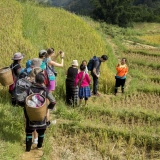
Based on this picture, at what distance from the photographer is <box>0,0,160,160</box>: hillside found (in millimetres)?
5238

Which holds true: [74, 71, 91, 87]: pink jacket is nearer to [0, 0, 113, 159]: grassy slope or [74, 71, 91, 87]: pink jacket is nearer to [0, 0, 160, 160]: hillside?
[0, 0, 160, 160]: hillside

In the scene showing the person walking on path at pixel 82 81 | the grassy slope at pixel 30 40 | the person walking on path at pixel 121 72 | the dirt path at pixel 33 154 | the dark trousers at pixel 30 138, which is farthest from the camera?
the person walking on path at pixel 121 72

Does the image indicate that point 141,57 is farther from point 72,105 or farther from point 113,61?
point 72,105

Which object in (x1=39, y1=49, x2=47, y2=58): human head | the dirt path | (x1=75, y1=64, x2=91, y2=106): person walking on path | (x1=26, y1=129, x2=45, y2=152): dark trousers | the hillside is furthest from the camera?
(x1=75, y1=64, x2=91, y2=106): person walking on path

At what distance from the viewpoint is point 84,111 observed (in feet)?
22.4

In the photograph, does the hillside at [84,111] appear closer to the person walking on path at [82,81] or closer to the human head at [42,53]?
the person walking on path at [82,81]

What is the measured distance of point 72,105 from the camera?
6984 mm

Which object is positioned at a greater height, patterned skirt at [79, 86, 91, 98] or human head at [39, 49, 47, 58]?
human head at [39, 49, 47, 58]

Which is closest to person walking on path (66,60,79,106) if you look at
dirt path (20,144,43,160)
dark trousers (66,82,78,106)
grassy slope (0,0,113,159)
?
dark trousers (66,82,78,106)

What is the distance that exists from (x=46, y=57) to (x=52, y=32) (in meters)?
7.19

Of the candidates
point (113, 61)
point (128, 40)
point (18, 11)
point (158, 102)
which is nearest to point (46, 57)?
point (158, 102)

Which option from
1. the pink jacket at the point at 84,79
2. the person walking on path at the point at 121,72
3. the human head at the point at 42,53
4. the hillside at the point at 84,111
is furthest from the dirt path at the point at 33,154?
the person walking on path at the point at 121,72

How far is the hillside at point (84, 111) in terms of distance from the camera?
5.24 meters

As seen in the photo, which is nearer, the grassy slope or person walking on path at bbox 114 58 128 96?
the grassy slope
